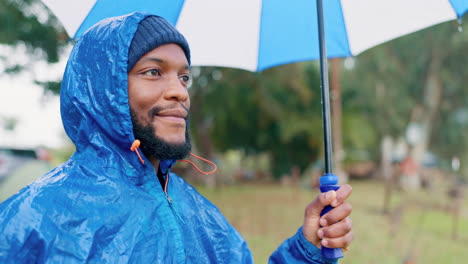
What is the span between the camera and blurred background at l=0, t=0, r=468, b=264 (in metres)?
8.50

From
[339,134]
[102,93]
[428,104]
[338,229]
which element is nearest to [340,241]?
[338,229]

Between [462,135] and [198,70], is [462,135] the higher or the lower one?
the lower one

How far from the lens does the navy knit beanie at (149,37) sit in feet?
5.24

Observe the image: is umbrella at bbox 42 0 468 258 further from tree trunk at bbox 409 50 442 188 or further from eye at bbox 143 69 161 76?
tree trunk at bbox 409 50 442 188

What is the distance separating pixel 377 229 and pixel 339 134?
23.3 ft

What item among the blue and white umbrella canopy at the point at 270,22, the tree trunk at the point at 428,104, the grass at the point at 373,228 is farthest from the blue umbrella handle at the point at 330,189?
the tree trunk at the point at 428,104

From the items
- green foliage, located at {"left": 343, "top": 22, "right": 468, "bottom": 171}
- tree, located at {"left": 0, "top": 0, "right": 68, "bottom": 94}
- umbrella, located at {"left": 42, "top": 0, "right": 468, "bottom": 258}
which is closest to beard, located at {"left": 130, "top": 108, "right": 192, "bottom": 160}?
umbrella, located at {"left": 42, "top": 0, "right": 468, "bottom": 258}

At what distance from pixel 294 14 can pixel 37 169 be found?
6.98 meters

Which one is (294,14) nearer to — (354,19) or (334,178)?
(354,19)

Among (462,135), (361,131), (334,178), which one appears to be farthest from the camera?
(462,135)

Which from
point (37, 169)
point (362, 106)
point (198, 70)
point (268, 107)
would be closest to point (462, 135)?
point (362, 106)

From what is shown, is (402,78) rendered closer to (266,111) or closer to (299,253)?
(266,111)

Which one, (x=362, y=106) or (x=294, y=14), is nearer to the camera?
(x=294, y=14)

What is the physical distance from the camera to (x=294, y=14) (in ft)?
7.73
